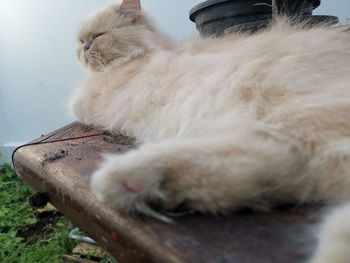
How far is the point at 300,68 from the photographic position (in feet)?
2.15

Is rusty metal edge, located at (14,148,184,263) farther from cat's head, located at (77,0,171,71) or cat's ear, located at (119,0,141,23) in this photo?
cat's ear, located at (119,0,141,23)

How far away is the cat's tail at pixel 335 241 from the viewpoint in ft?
1.04

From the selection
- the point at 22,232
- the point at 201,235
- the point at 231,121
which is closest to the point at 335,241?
the point at 201,235

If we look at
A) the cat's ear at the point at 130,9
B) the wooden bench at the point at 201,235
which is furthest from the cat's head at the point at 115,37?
the wooden bench at the point at 201,235

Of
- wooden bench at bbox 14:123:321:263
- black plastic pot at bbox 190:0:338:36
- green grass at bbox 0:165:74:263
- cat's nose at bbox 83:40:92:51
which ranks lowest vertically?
wooden bench at bbox 14:123:321:263

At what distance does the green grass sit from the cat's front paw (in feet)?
4.66

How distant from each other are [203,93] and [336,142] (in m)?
0.31

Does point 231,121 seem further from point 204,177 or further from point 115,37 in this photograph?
point 115,37

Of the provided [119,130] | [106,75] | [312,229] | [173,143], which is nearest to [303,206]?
[312,229]

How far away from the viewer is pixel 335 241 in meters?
0.33

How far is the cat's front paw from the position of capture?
0.46m

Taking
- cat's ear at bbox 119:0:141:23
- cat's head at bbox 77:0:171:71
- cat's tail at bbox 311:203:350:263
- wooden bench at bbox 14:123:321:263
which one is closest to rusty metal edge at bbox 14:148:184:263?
wooden bench at bbox 14:123:321:263

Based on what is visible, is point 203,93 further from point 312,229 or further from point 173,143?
point 312,229

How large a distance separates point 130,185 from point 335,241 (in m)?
0.24
